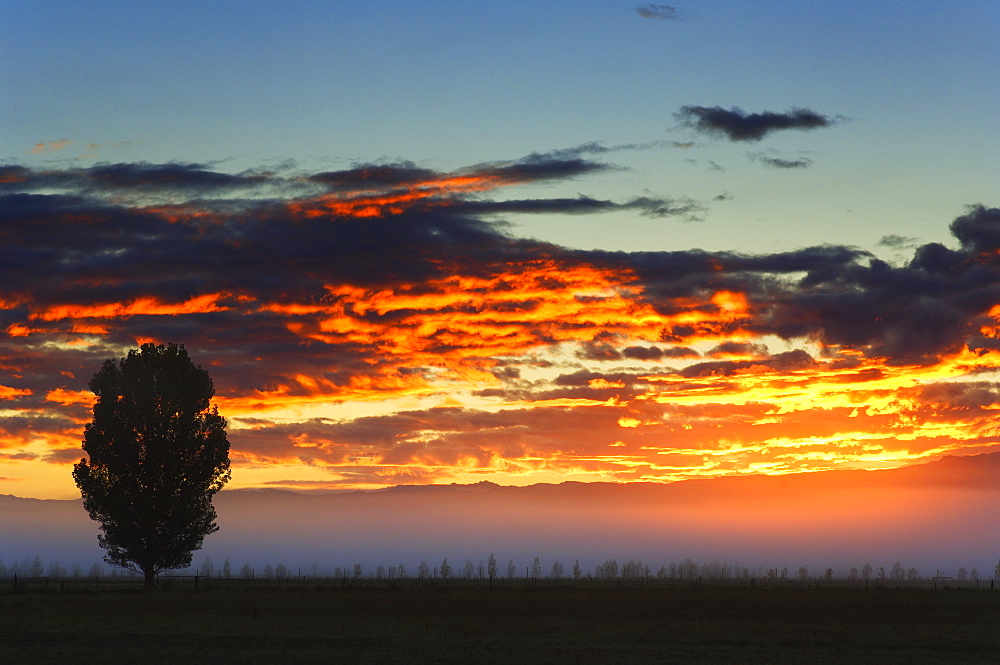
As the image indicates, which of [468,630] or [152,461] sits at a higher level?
[152,461]

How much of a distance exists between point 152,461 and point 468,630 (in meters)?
34.0

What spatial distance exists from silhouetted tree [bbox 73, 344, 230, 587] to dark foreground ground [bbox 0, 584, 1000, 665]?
12.3 ft

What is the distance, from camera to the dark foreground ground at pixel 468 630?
3738cm

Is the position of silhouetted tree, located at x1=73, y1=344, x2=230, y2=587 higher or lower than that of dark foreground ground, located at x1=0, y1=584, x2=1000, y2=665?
higher

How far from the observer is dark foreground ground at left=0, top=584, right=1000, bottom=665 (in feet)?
123

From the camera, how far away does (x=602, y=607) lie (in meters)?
61.9

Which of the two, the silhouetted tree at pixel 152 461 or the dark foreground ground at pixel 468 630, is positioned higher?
the silhouetted tree at pixel 152 461

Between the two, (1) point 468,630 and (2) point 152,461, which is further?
(2) point 152,461

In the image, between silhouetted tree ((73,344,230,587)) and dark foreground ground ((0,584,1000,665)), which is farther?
silhouetted tree ((73,344,230,587))

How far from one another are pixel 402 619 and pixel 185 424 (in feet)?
94.2

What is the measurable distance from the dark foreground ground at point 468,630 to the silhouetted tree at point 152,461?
375cm

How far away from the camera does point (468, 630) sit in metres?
45.2

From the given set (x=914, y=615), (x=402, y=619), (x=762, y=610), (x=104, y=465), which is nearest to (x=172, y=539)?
(x=104, y=465)

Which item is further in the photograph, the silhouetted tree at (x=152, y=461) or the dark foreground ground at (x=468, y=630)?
the silhouetted tree at (x=152, y=461)
